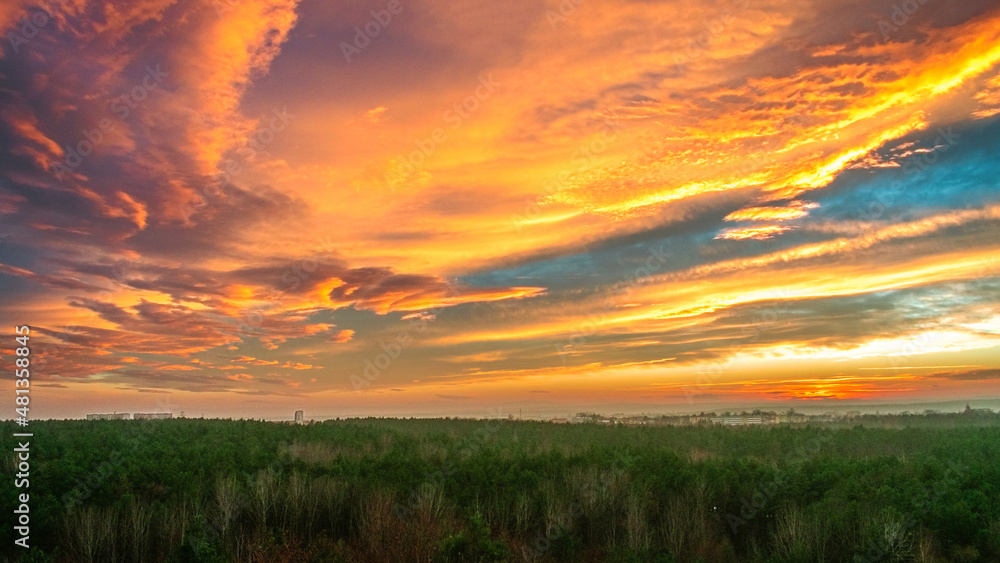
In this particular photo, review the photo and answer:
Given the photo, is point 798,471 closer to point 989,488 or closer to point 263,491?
point 989,488

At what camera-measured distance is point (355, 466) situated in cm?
2359

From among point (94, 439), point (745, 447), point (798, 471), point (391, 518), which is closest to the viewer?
point (391, 518)

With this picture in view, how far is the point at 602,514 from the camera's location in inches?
822

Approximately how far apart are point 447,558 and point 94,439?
107 ft

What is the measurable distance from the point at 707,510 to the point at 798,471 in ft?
14.2

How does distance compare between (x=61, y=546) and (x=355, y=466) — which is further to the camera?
(x=355, y=466)

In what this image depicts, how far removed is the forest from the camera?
52.3 ft

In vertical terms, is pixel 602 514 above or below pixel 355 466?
below

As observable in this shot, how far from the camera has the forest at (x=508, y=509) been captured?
16.0 metres

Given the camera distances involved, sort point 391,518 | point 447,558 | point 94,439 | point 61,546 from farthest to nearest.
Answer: point 94,439, point 391,518, point 61,546, point 447,558

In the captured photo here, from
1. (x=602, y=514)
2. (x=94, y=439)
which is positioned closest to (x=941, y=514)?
(x=602, y=514)

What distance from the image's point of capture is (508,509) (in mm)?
20875

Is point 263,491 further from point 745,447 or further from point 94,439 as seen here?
point 745,447

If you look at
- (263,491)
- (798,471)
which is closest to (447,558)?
(263,491)
